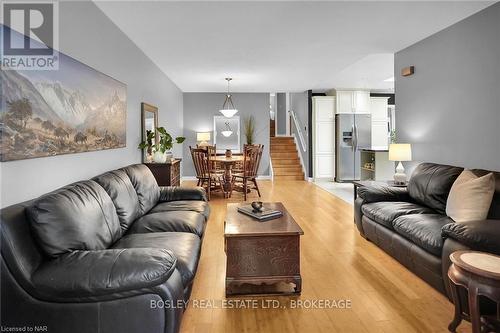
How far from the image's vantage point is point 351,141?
8.77 m

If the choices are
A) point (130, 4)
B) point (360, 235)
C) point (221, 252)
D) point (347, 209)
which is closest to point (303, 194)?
point (347, 209)

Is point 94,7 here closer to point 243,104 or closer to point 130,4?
point 130,4

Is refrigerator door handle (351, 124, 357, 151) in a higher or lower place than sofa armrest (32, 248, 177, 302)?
higher

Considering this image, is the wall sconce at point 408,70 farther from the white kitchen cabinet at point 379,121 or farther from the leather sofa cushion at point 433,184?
the white kitchen cabinet at point 379,121

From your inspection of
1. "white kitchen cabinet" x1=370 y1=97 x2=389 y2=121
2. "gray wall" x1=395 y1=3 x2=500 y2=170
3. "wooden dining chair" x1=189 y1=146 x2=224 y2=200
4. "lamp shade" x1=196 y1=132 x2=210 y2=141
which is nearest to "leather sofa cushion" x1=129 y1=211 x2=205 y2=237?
"gray wall" x1=395 y1=3 x2=500 y2=170

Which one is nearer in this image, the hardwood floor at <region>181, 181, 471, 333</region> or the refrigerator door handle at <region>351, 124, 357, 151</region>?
the hardwood floor at <region>181, 181, 471, 333</region>

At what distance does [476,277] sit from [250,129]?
794 cm

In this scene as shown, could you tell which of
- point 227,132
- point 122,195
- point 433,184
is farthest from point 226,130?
point 122,195

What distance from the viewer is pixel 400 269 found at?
3.13m

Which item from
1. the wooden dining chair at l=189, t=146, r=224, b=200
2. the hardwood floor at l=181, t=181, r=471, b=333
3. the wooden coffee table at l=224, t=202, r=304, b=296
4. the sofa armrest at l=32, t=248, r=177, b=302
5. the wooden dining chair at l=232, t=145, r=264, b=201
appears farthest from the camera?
the wooden dining chair at l=232, t=145, r=264, b=201

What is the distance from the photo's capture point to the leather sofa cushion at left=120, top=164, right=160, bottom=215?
341 cm

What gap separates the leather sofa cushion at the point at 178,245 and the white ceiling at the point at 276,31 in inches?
81.5

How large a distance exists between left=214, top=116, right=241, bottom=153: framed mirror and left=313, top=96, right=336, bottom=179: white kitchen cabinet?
2160 mm

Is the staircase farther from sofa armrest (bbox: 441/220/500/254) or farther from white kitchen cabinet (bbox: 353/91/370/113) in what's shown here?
sofa armrest (bbox: 441/220/500/254)
